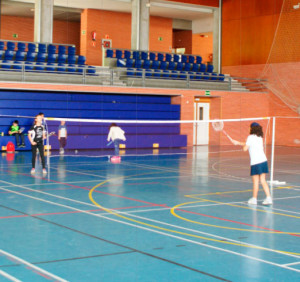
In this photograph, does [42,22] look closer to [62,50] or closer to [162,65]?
[62,50]

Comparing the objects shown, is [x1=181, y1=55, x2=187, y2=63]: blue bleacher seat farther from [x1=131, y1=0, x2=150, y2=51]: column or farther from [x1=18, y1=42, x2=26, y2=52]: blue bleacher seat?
[x1=18, y1=42, x2=26, y2=52]: blue bleacher seat

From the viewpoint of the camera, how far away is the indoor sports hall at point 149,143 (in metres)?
7.59

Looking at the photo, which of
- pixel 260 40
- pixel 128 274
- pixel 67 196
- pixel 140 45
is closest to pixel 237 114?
pixel 260 40

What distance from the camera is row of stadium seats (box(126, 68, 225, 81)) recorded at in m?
33.4

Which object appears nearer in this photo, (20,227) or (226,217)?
(20,227)

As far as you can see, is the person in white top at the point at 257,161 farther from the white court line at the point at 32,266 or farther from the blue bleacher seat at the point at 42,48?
the blue bleacher seat at the point at 42,48

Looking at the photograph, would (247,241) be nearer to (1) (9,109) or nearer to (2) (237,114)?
(1) (9,109)

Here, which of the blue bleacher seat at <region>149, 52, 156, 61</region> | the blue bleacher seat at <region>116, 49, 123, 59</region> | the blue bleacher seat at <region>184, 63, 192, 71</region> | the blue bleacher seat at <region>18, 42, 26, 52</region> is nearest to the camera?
the blue bleacher seat at <region>18, 42, 26, 52</region>

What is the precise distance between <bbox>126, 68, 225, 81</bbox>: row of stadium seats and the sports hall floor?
16.8 metres

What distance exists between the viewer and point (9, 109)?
92.3 feet

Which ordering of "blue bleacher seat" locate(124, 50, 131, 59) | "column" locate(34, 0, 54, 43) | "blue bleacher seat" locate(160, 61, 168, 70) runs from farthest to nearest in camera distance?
1. "blue bleacher seat" locate(160, 61, 168, 70)
2. "blue bleacher seat" locate(124, 50, 131, 59)
3. "column" locate(34, 0, 54, 43)

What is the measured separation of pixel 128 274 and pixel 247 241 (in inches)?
105

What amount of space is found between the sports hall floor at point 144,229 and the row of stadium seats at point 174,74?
55.1 ft

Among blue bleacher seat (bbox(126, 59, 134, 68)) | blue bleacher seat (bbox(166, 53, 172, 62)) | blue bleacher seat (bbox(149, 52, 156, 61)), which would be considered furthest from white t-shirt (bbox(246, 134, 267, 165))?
blue bleacher seat (bbox(166, 53, 172, 62))
